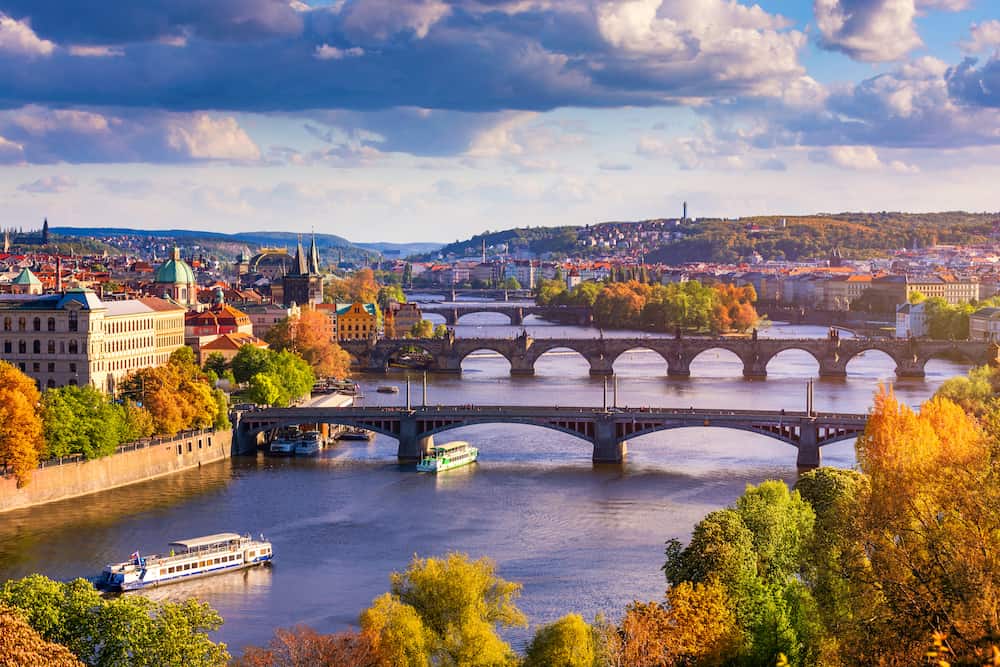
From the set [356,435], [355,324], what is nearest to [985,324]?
[355,324]

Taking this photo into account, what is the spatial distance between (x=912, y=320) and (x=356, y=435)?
5234 centimetres

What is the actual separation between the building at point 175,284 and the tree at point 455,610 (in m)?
54.9

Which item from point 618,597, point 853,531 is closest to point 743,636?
point 853,531

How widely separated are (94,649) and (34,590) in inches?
49.3

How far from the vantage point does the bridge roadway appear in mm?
44844

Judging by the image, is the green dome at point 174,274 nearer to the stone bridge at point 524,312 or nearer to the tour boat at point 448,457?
the tour boat at point 448,457

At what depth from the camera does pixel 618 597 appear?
2950cm

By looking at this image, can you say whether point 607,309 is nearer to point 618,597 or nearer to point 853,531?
point 618,597

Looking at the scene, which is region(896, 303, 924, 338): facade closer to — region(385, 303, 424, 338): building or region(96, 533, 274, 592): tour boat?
region(385, 303, 424, 338): building

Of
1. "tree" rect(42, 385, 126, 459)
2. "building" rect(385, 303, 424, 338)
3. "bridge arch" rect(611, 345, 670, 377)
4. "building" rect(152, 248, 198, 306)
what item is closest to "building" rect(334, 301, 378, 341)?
"building" rect(385, 303, 424, 338)

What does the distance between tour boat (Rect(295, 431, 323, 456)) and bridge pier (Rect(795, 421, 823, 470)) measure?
45.7 feet

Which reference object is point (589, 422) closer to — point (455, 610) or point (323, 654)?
point (455, 610)

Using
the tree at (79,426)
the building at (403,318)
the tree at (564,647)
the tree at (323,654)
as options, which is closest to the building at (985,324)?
the building at (403,318)

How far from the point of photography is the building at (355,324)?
86750 mm
